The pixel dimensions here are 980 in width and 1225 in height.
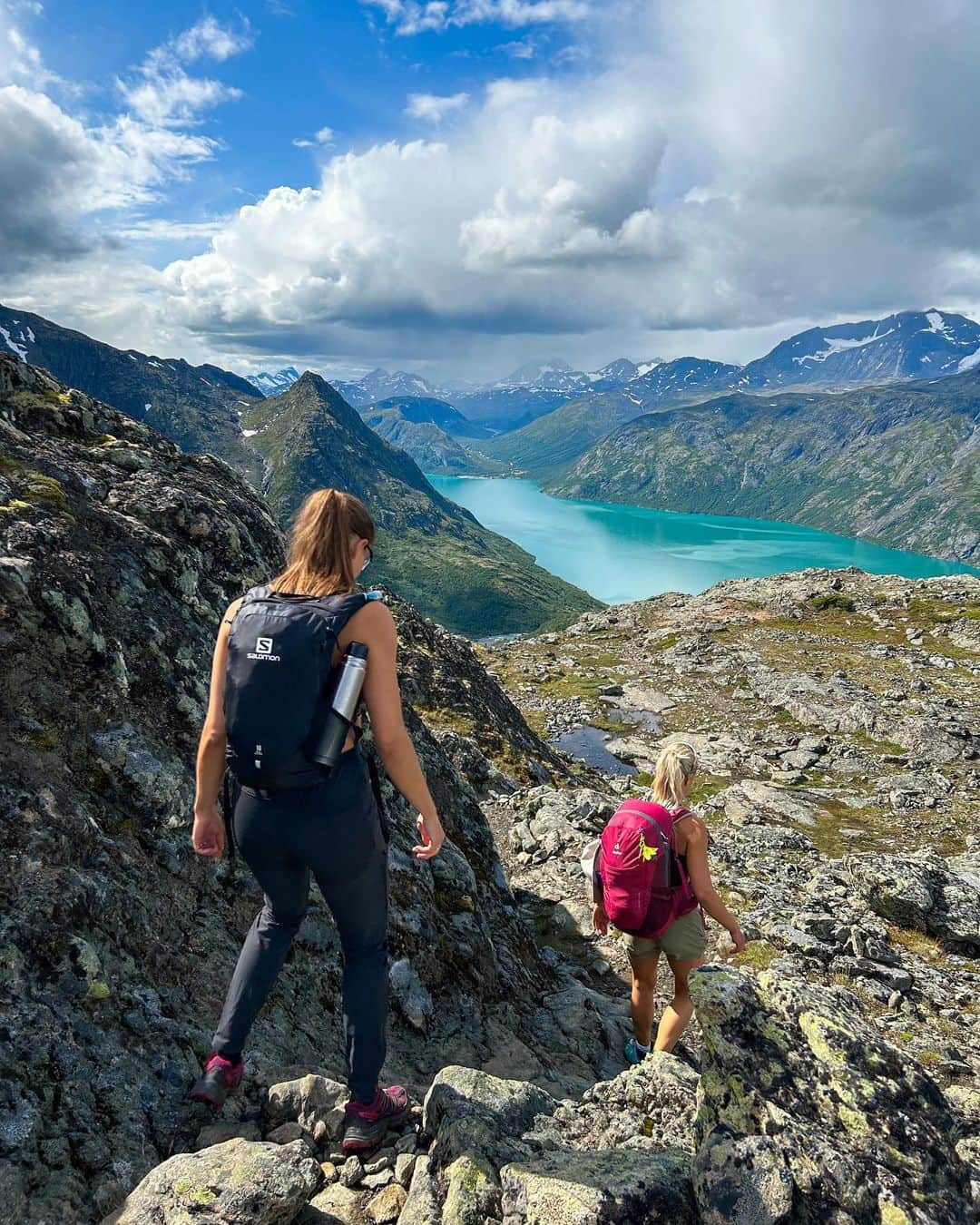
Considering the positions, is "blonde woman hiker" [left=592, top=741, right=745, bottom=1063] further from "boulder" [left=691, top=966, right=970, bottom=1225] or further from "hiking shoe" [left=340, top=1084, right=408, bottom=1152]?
"hiking shoe" [left=340, top=1084, right=408, bottom=1152]

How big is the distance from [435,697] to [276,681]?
102 feet

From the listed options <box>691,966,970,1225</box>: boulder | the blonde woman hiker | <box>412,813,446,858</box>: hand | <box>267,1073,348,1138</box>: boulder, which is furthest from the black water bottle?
the blonde woman hiker

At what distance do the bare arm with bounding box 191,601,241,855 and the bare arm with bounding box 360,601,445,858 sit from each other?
40.8 inches

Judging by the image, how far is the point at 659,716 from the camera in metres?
77.0

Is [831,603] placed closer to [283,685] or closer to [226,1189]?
[283,685]

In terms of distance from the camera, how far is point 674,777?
27.2 feet

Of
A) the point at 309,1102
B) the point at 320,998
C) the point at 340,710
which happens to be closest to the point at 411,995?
the point at 320,998

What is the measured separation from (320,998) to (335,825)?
4.36 m

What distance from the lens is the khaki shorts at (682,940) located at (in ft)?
27.8

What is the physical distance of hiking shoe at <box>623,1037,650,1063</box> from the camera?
31.7 feet

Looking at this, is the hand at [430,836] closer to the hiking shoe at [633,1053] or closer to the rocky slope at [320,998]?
the rocky slope at [320,998]

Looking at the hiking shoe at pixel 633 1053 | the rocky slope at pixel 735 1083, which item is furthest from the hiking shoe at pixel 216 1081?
the hiking shoe at pixel 633 1053

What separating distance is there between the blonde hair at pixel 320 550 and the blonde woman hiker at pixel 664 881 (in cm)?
487

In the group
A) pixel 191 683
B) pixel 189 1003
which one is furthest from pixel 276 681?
pixel 191 683
